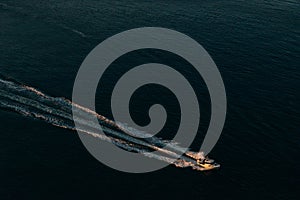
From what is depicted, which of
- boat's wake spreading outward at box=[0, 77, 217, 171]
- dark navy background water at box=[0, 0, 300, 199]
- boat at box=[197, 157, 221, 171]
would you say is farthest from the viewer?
boat's wake spreading outward at box=[0, 77, 217, 171]

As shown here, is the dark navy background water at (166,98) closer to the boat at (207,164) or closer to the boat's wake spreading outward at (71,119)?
the boat at (207,164)

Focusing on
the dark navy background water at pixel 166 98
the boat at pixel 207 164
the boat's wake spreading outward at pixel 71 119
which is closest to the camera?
the dark navy background water at pixel 166 98

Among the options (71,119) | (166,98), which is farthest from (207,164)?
(71,119)

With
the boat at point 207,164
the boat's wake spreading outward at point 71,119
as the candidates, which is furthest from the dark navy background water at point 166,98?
the boat's wake spreading outward at point 71,119

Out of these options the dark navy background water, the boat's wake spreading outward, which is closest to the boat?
the boat's wake spreading outward

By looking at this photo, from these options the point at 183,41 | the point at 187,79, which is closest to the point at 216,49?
the point at 183,41

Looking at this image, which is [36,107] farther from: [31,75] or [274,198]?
[274,198]

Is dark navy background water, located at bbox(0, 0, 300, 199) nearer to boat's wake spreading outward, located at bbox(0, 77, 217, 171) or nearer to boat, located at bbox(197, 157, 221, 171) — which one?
boat, located at bbox(197, 157, 221, 171)
